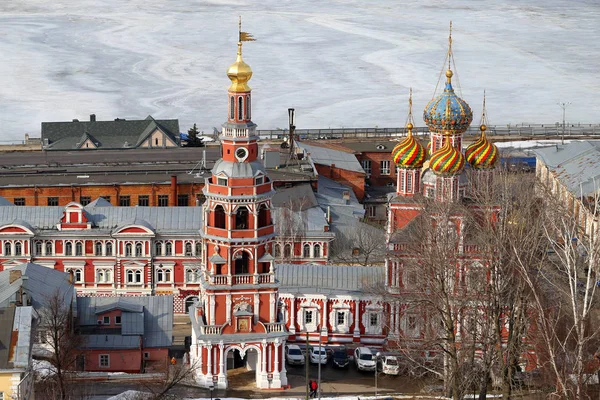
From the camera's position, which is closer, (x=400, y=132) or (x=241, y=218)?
(x=241, y=218)

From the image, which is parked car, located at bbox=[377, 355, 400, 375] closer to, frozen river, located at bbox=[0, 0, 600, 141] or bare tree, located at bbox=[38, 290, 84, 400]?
bare tree, located at bbox=[38, 290, 84, 400]

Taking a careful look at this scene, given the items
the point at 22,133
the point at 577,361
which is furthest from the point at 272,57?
the point at 577,361

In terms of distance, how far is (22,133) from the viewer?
9006 centimetres

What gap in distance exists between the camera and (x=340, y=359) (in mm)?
45969

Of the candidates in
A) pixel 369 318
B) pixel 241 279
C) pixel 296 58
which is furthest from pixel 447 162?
pixel 296 58

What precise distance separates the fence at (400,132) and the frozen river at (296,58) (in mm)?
5306

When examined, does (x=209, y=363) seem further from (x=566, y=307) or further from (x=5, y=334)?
(x=566, y=307)

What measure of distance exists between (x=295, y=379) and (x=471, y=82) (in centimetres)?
6846

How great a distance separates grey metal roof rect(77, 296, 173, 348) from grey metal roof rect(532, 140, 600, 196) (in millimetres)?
19883

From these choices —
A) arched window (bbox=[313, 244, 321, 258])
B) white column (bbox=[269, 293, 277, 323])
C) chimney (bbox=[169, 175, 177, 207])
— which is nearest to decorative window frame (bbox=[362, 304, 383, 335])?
white column (bbox=[269, 293, 277, 323])

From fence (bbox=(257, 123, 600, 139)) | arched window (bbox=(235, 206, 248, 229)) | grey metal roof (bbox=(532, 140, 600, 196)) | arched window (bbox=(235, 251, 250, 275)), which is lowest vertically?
arched window (bbox=(235, 251, 250, 275))

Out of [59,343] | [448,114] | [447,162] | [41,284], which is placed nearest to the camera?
[59,343]

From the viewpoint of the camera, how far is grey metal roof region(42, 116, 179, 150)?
7600 centimetres

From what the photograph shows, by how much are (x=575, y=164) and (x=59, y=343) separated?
32137 millimetres
